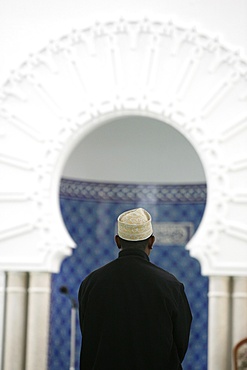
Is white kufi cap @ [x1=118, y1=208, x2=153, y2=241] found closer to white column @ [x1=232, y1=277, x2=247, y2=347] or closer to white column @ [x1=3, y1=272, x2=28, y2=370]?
white column @ [x1=232, y1=277, x2=247, y2=347]

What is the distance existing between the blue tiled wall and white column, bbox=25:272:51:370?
1340 millimetres

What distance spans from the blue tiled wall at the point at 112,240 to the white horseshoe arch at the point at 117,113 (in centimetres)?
147

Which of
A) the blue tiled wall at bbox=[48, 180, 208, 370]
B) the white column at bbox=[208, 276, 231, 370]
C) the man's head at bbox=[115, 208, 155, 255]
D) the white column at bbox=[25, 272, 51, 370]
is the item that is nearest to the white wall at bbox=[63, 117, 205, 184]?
the blue tiled wall at bbox=[48, 180, 208, 370]

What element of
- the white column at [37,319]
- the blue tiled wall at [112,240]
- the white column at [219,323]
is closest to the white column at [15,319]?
the white column at [37,319]

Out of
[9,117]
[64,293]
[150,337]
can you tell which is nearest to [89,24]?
Result: [9,117]

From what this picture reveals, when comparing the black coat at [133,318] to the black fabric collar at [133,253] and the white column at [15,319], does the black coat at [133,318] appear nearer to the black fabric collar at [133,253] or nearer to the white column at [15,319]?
the black fabric collar at [133,253]

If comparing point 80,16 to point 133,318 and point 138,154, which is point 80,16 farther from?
point 133,318

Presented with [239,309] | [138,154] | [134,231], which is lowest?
[239,309]

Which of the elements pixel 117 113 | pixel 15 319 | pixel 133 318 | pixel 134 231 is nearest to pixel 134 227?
pixel 134 231

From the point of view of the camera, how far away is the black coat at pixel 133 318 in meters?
3.40

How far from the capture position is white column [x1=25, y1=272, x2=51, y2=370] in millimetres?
7004

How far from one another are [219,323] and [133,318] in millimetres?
3406

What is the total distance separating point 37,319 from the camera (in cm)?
700

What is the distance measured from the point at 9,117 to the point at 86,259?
2.08 meters
